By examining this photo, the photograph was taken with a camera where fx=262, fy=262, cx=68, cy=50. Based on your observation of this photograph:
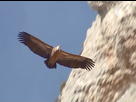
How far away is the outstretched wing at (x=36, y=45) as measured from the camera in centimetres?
988

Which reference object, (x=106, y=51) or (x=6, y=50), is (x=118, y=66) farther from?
(x=6, y=50)

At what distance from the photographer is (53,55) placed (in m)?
9.95

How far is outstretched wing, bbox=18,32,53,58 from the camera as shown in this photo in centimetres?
988

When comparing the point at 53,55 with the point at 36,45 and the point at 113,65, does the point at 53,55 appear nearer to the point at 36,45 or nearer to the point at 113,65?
the point at 36,45

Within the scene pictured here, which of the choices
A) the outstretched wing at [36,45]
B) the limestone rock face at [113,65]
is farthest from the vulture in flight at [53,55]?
the limestone rock face at [113,65]

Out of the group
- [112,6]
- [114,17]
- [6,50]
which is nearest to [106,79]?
[114,17]

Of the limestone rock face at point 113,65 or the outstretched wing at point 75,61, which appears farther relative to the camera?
the outstretched wing at point 75,61

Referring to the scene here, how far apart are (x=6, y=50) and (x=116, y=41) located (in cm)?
4509

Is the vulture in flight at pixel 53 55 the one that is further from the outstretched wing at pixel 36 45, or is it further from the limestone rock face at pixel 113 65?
the limestone rock face at pixel 113 65

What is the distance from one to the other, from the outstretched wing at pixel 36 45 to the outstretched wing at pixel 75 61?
595 mm

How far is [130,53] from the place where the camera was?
946 cm

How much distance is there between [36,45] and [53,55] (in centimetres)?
81

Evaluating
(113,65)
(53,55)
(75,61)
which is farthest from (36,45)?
(113,65)

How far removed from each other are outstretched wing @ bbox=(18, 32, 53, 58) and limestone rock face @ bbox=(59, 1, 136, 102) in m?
1.84
